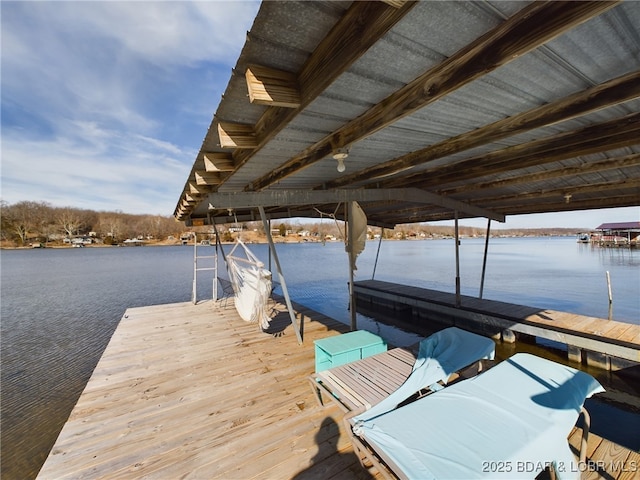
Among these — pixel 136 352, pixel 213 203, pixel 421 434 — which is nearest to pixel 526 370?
pixel 421 434

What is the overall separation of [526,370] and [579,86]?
221cm

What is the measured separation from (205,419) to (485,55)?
3.51 metres

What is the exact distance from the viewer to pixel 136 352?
14.3 ft

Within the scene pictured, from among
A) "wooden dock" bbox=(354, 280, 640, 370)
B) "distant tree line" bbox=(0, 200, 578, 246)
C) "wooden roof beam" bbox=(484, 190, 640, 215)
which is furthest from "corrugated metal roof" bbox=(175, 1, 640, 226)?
"distant tree line" bbox=(0, 200, 578, 246)

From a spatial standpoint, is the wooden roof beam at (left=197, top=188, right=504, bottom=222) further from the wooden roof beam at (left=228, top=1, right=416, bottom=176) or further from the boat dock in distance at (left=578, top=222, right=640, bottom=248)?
the boat dock in distance at (left=578, top=222, right=640, bottom=248)

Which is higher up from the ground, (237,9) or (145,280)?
(237,9)

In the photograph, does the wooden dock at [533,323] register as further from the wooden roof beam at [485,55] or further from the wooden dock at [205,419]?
the wooden roof beam at [485,55]

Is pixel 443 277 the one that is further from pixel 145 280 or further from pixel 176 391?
pixel 145 280

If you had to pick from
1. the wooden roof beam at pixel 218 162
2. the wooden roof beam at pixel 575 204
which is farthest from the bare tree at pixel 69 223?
the wooden roof beam at pixel 575 204

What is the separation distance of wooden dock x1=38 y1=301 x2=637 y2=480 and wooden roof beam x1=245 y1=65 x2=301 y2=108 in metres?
2.54

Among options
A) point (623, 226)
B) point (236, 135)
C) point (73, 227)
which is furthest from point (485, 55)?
point (73, 227)

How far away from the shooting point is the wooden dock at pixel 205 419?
2.11m

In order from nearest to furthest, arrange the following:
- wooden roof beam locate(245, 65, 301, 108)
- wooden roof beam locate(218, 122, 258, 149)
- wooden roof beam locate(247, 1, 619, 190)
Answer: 1. wooden roof beam locate(247, 1, 619, 190)
2. wooden roof beam locate(245, 65, 301, 108)
3. wooden roof beam locate(218, 122, 258, 149)

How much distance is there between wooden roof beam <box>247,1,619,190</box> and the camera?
89 cm
